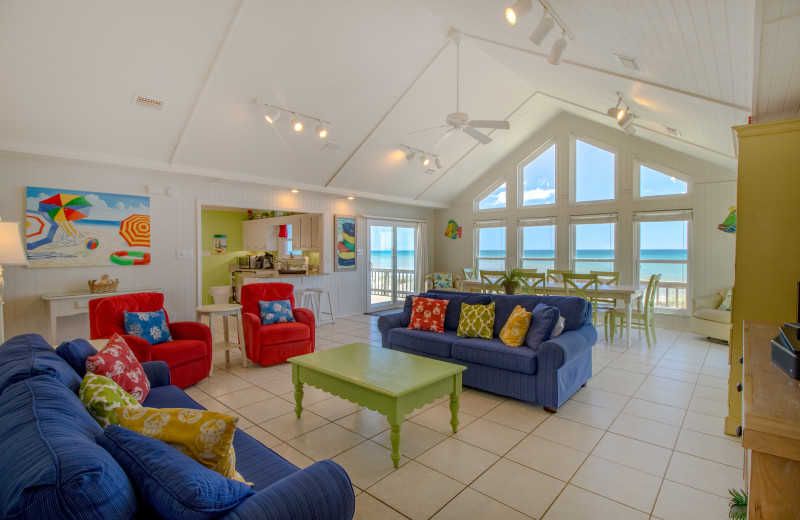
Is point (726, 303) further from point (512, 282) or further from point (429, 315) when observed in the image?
point (429, 315)

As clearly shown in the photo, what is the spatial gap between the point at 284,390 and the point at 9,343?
7.14 feet

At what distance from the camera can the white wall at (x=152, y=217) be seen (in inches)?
169

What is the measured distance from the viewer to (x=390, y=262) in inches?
346

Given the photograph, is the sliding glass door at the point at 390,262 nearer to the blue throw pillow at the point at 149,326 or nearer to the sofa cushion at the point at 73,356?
the blue throw pillow at the point at 149,326

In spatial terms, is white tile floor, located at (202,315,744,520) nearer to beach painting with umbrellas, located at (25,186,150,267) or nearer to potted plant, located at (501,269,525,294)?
potted plant, located at (501,269,525,294)

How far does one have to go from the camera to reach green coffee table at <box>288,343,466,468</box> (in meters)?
2.49

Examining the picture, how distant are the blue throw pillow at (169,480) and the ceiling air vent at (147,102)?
13.3ft

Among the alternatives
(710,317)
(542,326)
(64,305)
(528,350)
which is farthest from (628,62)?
(64,305)

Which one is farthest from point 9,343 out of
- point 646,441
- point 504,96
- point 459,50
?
point 504,96

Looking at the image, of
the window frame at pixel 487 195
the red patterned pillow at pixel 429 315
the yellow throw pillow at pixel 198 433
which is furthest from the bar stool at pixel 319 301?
the yellow throw pillow at pixel 198 433

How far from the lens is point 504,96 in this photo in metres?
6.45

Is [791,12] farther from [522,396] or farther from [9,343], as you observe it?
[9,343]

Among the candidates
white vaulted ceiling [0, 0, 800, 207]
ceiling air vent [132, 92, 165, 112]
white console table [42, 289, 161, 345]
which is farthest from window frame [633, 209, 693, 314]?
white console table [42, 289, 161, 345]

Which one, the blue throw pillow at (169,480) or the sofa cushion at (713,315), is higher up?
the blue throw pillow at (169,480)
